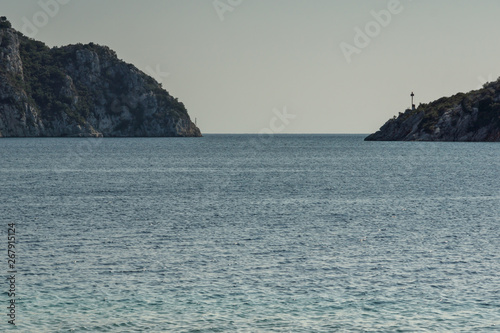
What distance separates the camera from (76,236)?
4478 cm

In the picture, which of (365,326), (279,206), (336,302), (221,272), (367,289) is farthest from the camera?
(279,206)

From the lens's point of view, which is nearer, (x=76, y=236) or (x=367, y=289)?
(x=367, y=289)

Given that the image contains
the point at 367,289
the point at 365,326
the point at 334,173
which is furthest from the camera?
the point at 334,173

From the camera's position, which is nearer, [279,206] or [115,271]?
[115,271]

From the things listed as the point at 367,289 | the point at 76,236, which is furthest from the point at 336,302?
the point at 76,236

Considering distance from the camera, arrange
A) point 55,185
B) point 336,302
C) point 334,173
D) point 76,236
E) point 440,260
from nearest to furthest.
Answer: point 336,302 < point 440,260 < point 76,236 < point 55,185 < point 334,173

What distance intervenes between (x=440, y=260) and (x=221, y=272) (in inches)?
487

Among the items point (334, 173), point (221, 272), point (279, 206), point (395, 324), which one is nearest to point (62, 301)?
point (221, 272)

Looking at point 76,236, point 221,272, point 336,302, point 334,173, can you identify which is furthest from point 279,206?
point 334,173

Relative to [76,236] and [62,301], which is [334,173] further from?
[62,301]

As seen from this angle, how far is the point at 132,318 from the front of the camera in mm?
27141

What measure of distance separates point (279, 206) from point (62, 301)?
36.3m

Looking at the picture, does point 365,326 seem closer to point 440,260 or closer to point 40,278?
point 440,260

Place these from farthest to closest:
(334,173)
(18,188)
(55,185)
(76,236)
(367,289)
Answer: (334,173) < (55,185) < (18,188) < (76,236) < (367,289)
